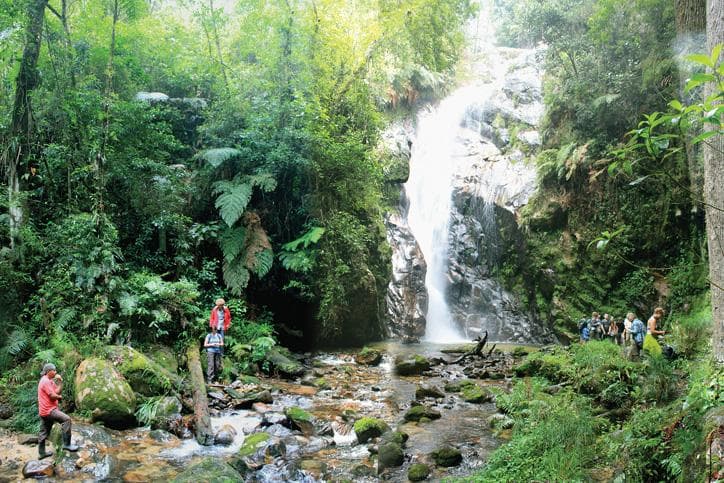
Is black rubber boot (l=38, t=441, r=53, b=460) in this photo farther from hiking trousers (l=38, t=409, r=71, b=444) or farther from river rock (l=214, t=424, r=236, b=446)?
river rock (l=214, t=424, r=236, b=446)

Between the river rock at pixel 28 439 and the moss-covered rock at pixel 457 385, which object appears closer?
the river rock at pixel 28 439

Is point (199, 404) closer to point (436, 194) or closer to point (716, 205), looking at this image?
point (716, 205)

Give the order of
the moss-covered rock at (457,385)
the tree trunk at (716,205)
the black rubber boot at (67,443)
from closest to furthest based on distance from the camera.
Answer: the tree trunk at (716,205) < the black rubber boot at (67,443) < the moss-covered rock at (457,385)

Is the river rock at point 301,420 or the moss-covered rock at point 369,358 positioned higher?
the river rock at point 301,420

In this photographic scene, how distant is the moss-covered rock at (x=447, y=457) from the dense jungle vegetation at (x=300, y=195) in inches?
26.1

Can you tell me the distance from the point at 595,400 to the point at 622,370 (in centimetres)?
73

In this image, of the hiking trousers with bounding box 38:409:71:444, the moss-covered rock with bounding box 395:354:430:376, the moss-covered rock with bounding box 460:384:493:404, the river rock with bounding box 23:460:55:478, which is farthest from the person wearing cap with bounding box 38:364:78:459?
the moss-covered rock with bounding box 395:354:430:376

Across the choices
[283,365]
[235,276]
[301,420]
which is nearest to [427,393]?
[301,420]

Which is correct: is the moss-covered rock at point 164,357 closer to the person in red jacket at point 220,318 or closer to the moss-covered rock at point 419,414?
the person in red jacket at point 220,318

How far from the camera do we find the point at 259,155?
12094 millimetres

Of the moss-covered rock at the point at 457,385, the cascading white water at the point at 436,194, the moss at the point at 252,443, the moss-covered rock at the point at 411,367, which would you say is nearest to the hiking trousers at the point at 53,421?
the moss at the point at 252,443

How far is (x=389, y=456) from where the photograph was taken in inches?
230

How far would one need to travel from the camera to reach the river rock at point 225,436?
636 cm

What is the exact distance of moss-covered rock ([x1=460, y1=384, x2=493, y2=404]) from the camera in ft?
28.8
